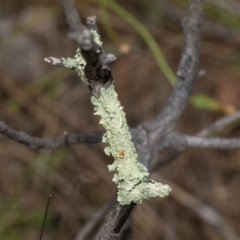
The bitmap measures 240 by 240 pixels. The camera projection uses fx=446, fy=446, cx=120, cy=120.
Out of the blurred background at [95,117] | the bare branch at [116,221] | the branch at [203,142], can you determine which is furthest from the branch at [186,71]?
the blurred background at [95,117]

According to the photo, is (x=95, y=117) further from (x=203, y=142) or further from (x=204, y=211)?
(x=203, y=142)

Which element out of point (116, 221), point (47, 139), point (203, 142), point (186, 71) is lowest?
point (116, 221)

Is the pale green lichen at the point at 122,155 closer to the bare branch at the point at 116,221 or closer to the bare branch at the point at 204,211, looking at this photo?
the bare branch at the point at 116,221

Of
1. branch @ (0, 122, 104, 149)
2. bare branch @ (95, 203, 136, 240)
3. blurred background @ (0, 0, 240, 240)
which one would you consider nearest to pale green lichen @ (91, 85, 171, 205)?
bare branch @ (95, 203, 136, 240)

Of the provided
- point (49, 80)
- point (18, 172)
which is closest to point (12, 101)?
point (49, 80)

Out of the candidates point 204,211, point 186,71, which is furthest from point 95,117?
point 186,71

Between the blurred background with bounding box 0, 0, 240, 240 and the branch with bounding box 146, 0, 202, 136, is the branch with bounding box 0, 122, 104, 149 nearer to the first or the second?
the branch with bounding box 146, 0, 202, 136
